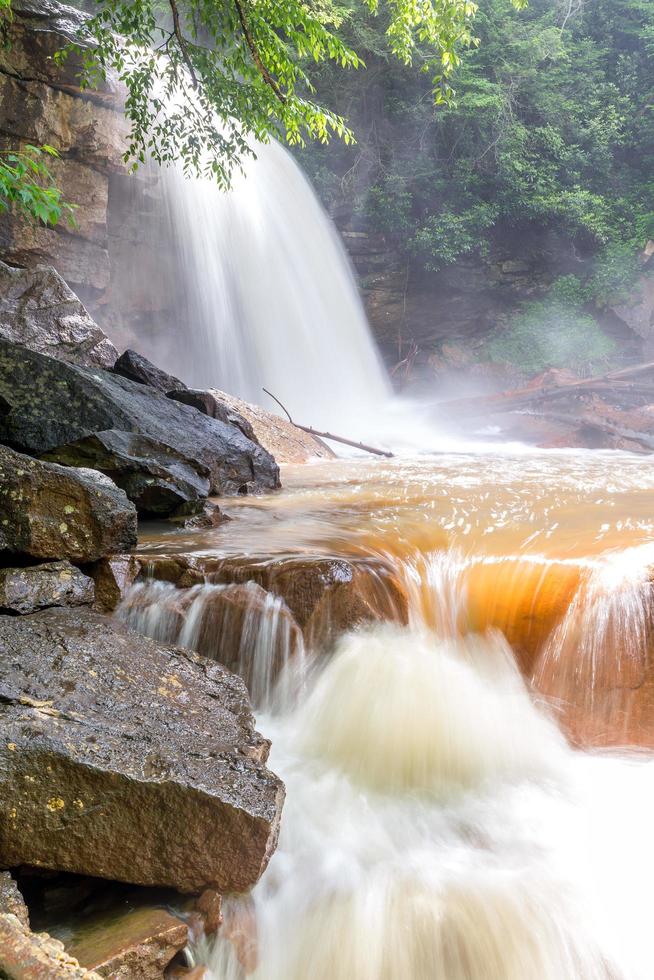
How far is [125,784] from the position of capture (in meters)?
2.09

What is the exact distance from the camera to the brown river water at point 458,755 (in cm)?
227

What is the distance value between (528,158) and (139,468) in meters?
17.1

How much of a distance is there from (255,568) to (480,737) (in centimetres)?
149

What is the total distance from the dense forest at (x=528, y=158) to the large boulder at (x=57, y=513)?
1598 cm

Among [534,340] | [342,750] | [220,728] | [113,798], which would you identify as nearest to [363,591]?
[342,750]

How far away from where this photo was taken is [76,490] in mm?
3438

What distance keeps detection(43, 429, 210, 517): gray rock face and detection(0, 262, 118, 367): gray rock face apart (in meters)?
3.27

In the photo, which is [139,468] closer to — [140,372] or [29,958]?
[140,372]

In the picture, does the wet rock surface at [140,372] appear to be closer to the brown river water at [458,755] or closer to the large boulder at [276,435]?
the large boulder at [276,435]

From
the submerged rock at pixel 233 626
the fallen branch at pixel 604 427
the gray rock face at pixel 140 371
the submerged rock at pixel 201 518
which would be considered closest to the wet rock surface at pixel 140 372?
the gray rock face at pixel 140 371

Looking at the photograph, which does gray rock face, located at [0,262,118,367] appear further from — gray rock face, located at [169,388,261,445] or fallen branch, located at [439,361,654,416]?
fallen branch, located at [439,361,654,416]

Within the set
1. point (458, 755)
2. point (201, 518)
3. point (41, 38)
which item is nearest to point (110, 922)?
point (458, 755)

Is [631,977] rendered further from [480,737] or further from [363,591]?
[363,591]

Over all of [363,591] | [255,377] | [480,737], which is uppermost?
[255,377]
